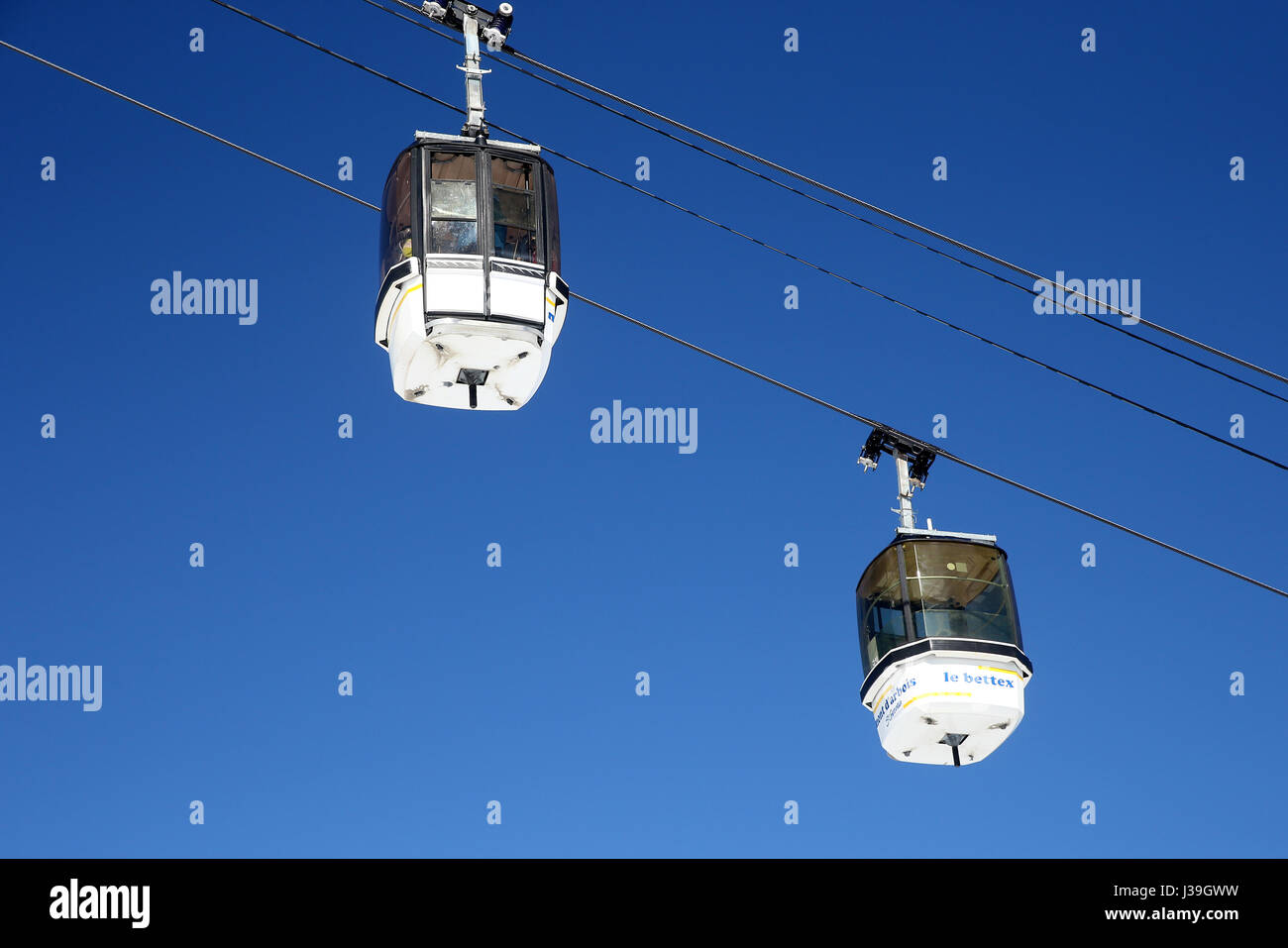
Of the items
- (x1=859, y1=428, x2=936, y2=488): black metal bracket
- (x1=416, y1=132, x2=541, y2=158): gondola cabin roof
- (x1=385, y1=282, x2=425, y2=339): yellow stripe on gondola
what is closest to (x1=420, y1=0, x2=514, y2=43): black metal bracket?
(x1=416, y1=132, x2=541, y2=158): gondola cabin roof

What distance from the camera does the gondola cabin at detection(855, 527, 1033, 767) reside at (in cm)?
1962

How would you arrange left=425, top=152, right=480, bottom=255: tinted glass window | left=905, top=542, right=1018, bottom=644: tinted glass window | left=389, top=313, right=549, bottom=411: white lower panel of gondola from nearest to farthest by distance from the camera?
left=389, top=313, right=549, bottom=411: white lower panel of gondola → left=425, top=152, right=480, bottom=255: tinted glass window → left=905, top=542, right=1018, bottom=644: tinted glass window

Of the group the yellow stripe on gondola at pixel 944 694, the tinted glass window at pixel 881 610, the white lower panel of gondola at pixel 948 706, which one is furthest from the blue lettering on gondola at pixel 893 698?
the tinted glass window at pixel 881 610

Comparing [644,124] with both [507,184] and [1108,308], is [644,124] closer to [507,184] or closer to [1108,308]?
[507,184]

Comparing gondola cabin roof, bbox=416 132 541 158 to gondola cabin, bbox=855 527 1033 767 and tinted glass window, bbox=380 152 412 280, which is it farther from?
gondola cabin, bbox=855 527 1033 767

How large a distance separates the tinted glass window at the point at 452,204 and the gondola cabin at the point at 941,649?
5.72m

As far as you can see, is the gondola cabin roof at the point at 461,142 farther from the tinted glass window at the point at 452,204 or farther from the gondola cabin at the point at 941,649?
the gondola cabin at the point at 941,649

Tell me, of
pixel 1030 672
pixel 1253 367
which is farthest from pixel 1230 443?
pixel 1030 672

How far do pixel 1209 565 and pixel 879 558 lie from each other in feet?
12.8

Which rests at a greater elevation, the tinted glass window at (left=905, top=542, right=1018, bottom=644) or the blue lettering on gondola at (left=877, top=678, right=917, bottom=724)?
the tinted glass window at (left=905, top=542, right=1018, bottom=644)

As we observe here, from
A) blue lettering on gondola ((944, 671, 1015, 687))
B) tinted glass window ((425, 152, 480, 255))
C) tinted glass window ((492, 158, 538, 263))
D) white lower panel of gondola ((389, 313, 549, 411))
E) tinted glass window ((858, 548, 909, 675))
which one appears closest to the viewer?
white lower panel of gondola ((389, 313, 549, 411))

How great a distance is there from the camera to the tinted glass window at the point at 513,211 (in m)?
18.3

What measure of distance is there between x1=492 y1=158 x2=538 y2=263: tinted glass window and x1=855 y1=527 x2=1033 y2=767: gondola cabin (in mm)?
5196

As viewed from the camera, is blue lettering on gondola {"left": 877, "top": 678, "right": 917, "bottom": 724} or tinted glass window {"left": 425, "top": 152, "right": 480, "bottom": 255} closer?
tinted glass window {"left": 425, "top": 152, "right": 480, "bottom": 255}
